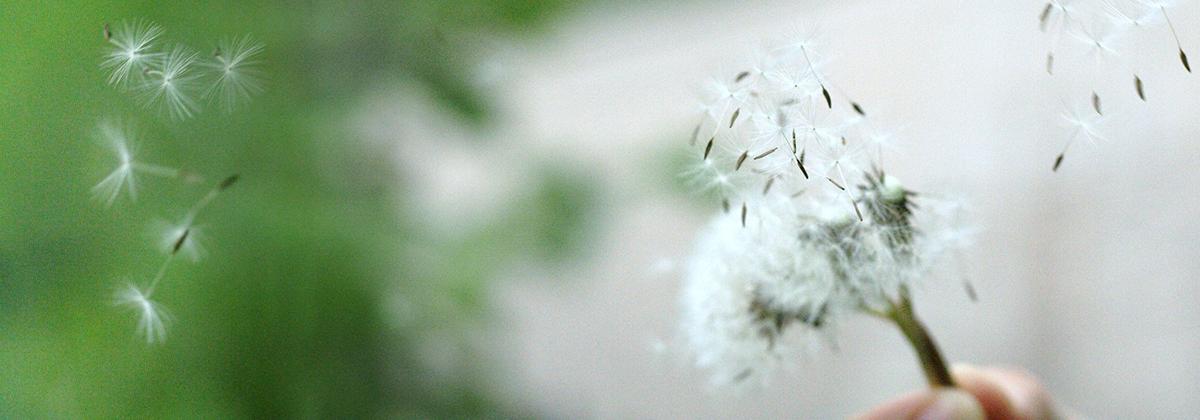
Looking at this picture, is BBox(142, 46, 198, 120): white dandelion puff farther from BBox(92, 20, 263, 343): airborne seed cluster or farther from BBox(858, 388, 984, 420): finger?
BBox(858, 388, 984, 420): finger

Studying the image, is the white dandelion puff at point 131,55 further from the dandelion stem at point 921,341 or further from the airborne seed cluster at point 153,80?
the dandelion stem at point 921,341

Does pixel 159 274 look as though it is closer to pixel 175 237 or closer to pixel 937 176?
pixel 175 237

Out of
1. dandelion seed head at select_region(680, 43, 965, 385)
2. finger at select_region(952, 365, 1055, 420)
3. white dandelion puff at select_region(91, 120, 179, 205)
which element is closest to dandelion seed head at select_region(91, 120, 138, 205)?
white dandelion puff at select_region(91, 120, 179, 205)

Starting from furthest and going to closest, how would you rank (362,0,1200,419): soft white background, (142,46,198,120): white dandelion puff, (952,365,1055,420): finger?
1. (362,0,1200,419): soft white background
2. (952,365,1055,420): finger
3. (142,46,198,120): white dandelion puff

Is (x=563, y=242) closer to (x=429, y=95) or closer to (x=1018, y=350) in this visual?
(x=429, y=95)

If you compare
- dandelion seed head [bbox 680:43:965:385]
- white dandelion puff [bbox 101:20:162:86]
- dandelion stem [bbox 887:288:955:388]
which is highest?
white dandelion puff [bbox 101:20:162:86]

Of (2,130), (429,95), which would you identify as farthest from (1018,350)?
(2,130)

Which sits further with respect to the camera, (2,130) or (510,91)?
(510,91)

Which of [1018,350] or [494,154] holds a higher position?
[494,154]
